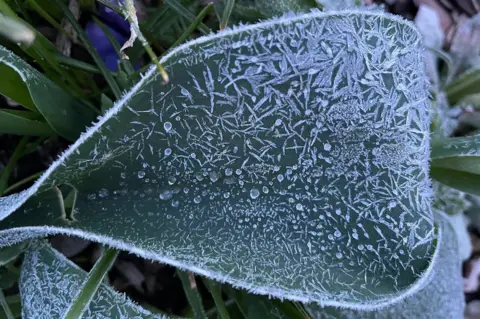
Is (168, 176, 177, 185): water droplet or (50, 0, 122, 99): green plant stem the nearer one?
(168, 176, 177, 185): water droplet

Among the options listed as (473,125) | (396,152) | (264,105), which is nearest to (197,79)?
(264,105)

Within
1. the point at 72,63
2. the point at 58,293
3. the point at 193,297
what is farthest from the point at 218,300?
the point at 72,63

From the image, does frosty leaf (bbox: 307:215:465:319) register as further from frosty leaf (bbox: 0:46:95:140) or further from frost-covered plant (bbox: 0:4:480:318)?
frosty leaf (bbox: 0:46:95:140)

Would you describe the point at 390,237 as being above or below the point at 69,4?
below

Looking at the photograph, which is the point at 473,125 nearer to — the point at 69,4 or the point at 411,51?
the point at 411,51

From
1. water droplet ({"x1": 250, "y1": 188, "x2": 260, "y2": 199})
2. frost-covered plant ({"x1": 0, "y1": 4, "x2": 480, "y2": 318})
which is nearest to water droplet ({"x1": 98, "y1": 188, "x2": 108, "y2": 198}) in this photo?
frost-covered plant ({"x1": 0, "y1": 4, "x2": 480, "y2": 318})
